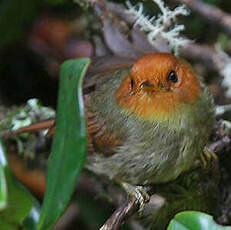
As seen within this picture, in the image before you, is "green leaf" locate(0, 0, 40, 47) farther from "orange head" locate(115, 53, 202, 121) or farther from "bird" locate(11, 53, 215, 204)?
"orange head" locate(115, 53, 202, 121)

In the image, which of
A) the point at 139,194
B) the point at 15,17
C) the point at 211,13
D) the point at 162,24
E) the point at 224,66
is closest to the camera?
the point at 139,194

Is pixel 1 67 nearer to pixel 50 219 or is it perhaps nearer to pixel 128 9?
pixel 128 9

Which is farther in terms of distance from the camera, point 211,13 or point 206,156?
point 211,13

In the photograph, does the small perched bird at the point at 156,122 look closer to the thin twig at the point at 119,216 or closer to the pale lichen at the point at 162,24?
the thin twig at the point at 119,216

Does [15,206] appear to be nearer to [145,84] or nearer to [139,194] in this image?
[139,194]

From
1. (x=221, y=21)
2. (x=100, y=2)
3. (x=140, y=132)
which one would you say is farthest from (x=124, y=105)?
(x=221, y=21)

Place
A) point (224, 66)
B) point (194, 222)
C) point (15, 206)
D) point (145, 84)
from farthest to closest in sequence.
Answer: point (224, 66), point (145, 84), point (15, 206), point (194, 222)

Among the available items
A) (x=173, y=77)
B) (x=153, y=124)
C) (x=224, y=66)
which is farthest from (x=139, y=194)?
(x=224, y=66)
